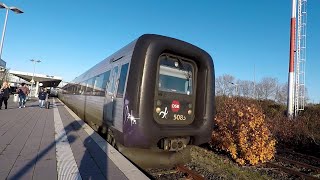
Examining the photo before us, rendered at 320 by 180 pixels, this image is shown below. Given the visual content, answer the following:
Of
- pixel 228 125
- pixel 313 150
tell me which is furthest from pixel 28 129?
pixel 313 150

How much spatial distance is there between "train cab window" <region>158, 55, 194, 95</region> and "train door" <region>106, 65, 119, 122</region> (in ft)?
4.41

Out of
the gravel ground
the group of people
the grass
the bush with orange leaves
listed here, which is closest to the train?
the gravel ground

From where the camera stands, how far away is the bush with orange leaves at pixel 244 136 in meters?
9.68

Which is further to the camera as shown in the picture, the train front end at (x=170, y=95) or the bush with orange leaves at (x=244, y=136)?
the bush with orange leaves at (x=244, y=136)

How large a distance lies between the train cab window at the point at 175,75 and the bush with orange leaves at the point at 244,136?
382cm

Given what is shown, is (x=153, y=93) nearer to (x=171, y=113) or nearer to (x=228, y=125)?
(x=171, y=113)

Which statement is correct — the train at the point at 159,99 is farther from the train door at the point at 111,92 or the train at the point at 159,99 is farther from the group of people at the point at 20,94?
the group of people at the point at 20,94

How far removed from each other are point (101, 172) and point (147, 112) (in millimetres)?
1684

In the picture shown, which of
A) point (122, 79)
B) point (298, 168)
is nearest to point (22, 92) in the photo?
point (122, 79)

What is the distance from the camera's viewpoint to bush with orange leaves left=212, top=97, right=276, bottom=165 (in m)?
9.68

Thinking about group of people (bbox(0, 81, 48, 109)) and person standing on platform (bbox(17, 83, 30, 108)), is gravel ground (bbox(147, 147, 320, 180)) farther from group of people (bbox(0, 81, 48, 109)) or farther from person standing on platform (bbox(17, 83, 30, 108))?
person standing on platform (bbox(17, 83, 30, 108))

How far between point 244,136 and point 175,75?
4.39 m

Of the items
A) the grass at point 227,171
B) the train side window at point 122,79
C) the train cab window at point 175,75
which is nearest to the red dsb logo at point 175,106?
the train cab window at point 175,75

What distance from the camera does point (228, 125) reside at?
35.3 ft
